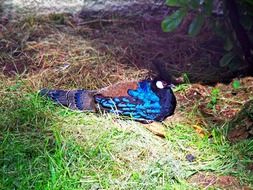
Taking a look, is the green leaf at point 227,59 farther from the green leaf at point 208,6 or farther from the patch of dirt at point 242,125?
the patch of dirt at point 242,125

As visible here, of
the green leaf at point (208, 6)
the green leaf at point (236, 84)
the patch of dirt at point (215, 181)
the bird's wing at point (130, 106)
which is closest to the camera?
the patch of dirt at point (215, 181)

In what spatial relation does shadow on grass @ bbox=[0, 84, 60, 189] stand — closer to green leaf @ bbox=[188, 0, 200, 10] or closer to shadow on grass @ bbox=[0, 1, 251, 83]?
shadow on grass @ bbox=[0, 1, 251, 83]

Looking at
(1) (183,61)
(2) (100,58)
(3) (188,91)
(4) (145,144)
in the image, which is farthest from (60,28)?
(4) (145,144)

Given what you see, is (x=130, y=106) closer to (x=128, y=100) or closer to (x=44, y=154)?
(x=128, y=100)

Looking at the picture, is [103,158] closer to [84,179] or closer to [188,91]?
[84,179]

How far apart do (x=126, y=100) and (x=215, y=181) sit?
69 cm

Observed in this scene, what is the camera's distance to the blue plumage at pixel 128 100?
241 cm

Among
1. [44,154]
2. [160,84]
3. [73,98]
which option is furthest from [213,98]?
[44,154]

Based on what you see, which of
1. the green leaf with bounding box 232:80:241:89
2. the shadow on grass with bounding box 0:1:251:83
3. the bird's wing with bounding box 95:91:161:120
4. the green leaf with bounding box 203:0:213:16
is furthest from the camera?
the shadow on grass with bounding box 0:1:251:83

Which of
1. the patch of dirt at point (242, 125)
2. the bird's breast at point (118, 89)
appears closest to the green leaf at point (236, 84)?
the patch of dirt at point (242, 125)

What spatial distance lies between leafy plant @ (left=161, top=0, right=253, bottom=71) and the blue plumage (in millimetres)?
358

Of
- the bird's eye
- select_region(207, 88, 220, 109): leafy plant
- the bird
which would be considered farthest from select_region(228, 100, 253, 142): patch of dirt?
the bird's eye

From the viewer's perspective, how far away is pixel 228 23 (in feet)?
8.79

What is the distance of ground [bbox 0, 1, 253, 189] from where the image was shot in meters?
1.99
